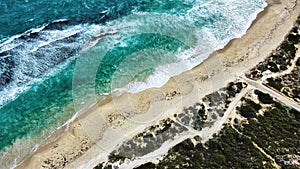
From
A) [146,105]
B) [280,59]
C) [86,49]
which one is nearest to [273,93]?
[280,59]

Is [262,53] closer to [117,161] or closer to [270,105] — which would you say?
[270,105]

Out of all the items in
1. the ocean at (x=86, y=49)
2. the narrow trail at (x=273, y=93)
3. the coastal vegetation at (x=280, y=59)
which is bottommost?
the narrow trail at (x=273, y=93)

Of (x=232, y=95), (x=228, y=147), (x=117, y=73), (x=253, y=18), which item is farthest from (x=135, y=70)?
(x=253, y=18)

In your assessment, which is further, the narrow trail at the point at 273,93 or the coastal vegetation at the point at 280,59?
the coastal vegetation at the point at 280,59

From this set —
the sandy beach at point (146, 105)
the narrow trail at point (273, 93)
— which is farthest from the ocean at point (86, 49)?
the narrow trail at point (273, 93)

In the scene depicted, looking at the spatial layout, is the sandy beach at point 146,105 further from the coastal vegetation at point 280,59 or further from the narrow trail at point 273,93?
the narrow trail at point 273,93

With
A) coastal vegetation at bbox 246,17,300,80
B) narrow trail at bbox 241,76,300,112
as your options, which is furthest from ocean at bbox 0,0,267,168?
narrow trail at bbox 241,76,300,112
